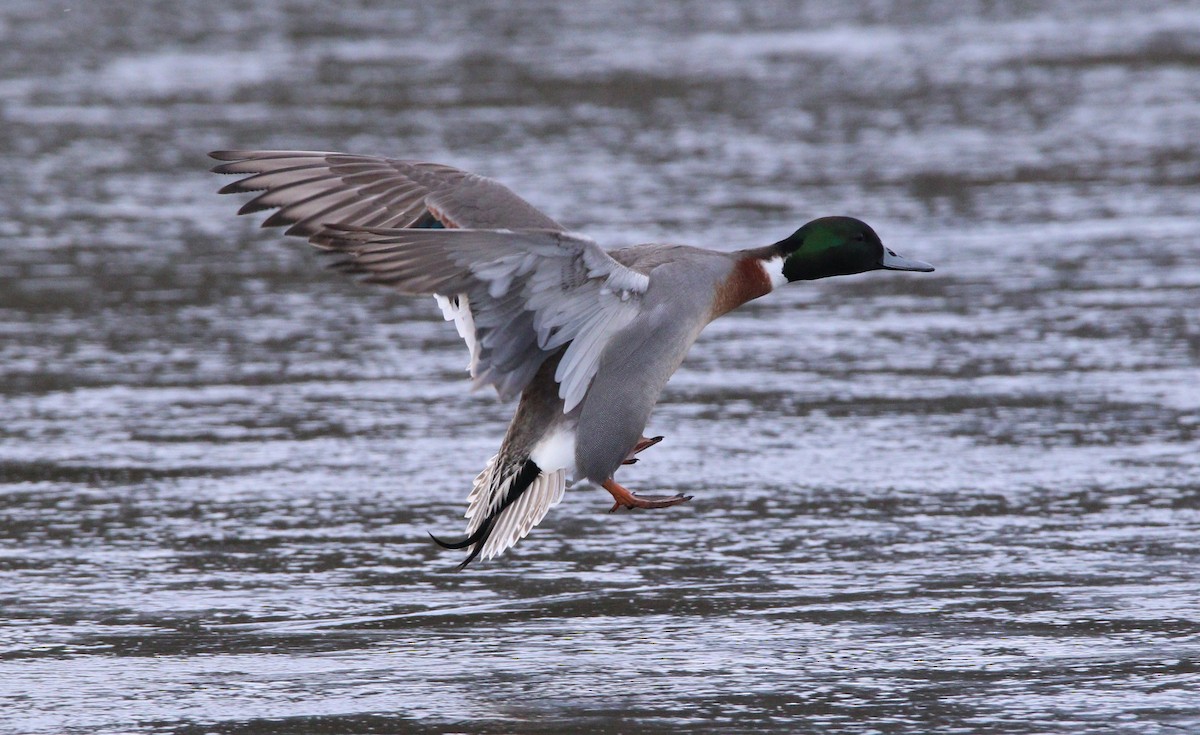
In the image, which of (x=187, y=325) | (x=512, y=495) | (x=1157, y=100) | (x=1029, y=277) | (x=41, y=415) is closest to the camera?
(x=512, y=495)

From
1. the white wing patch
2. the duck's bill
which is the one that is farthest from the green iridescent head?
the white wing patch

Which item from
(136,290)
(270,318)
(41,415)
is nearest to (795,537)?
(41,415)

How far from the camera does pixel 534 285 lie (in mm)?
5383

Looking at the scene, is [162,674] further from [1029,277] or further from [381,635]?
[1029,277]

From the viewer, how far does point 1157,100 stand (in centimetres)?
1440

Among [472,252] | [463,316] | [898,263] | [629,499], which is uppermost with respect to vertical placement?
[472,252]

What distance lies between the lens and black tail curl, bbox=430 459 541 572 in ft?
18.7

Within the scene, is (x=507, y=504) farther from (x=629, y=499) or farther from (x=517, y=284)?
(x=517, y=284)

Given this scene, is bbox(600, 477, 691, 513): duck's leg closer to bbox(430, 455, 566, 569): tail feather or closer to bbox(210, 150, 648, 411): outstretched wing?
bbox(430, 455, 566, 569): tail feather

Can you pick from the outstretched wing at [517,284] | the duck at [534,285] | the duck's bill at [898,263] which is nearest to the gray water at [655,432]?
the duck at [534,285]

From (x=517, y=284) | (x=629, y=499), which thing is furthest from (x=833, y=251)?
(x=517, y=284)

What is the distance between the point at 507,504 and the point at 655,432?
1.80 metres

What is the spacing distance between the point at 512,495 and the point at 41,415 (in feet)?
8.90

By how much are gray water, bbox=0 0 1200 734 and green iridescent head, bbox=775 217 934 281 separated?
815mm
